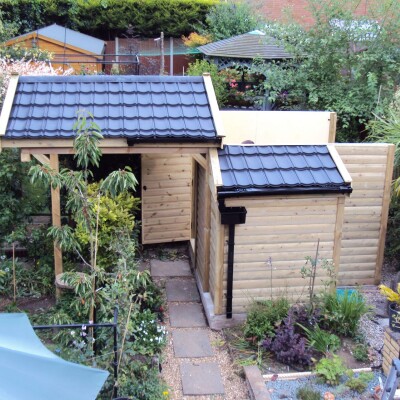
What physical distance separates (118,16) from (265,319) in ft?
62.7

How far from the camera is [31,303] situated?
714 centimetres

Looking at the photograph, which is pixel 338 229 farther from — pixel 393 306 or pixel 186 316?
pixel 186 316

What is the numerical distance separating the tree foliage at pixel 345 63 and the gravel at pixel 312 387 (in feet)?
22.7

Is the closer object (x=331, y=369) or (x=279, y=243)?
(x=331, y=369)

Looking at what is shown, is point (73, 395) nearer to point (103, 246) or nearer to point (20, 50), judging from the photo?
point (103, 246)

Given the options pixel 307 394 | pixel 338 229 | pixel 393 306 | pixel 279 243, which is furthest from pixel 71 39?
pixel 307 394

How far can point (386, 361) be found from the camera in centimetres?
570

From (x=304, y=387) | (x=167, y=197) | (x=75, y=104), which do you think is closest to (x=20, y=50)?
(x=167, y=197)

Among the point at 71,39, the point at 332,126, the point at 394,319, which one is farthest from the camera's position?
the point at 71,39

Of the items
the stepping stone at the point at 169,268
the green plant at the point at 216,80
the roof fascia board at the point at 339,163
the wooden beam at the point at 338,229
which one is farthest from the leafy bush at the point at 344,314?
the green plant at the point at 216,80

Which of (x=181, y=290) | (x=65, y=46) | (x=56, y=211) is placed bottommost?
(x=181, y=290)

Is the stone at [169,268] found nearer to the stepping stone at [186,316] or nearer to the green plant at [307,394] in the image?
the stepping stone at [186,316]

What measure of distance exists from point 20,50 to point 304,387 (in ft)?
41.9

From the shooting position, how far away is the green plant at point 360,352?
6.01 meters
